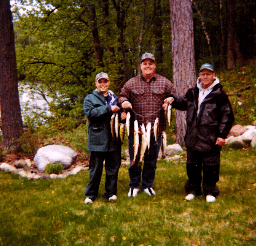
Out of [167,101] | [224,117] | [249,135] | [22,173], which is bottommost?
[22,173]

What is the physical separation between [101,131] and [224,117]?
195 centimetres

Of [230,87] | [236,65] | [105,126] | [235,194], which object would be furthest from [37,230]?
[236,65]

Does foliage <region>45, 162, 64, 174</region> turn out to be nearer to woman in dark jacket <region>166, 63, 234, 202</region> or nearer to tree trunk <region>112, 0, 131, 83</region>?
woman in dark jacket <region>166, 63, 234, 202</region>

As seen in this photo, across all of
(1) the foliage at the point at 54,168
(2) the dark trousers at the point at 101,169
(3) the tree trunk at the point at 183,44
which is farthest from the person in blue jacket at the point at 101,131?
(3) the tree trunk at the point at 183,44

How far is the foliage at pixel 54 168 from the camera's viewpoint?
685 cm

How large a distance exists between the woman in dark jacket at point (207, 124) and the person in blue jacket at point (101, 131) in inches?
40.5

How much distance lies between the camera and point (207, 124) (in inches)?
161

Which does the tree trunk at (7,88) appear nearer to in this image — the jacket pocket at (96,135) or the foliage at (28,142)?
the foliage at (28,142)

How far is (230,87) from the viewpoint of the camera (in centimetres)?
1229

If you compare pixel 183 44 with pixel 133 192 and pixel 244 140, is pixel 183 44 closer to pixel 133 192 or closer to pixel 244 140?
pixel 244 140

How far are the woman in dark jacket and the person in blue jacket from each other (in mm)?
1029

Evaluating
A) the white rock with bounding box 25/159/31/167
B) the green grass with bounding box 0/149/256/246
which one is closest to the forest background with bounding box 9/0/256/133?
the white rock with bounding box 25/159/31/167

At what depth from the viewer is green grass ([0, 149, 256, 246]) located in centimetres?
338

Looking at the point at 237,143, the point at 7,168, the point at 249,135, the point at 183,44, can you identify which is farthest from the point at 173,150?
the point at 7,168
